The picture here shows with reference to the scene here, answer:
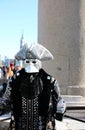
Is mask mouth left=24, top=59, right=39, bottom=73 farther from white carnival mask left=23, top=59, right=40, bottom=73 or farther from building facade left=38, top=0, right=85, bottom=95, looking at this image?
building facade left=38, top=0, right=85, bottom=95

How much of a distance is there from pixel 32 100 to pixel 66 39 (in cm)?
751

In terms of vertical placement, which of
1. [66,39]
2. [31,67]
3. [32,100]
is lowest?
[32,100]

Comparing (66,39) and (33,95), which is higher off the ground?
(66,39)

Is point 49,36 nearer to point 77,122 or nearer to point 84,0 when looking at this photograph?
point 84,0

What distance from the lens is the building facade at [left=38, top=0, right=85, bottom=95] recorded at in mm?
11953

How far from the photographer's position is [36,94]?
4637mm

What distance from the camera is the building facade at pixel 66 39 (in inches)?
471

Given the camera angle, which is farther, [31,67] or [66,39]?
[66,39]

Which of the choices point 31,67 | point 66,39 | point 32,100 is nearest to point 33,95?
point 32,100

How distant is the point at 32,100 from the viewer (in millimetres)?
4652

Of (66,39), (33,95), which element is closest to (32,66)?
(33,95)

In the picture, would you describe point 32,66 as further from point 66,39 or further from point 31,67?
point 66,39

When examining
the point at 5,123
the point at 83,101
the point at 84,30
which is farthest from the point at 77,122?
the point at 84,30

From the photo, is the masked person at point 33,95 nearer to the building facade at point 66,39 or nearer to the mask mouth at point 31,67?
the mask mouth at point 31,67
